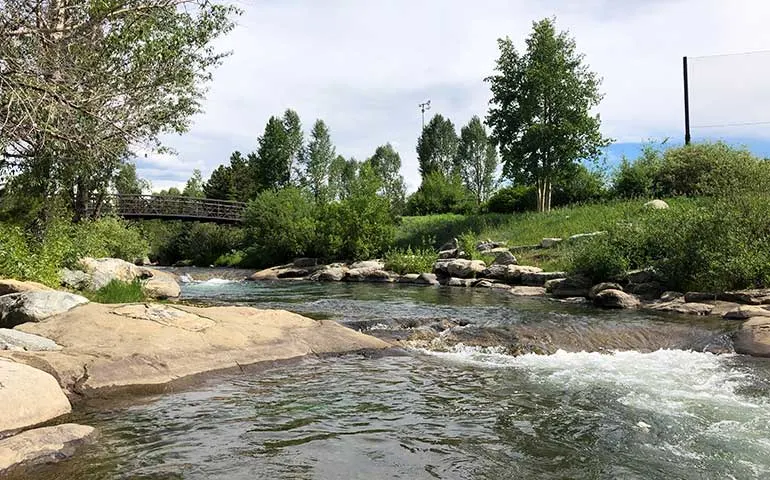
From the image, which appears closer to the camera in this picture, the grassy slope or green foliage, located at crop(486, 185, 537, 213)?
the grassy slope

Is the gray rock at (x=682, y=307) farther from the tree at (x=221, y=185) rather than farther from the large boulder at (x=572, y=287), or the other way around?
the tree at (x=221, y=185)

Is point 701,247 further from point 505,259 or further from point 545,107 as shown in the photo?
point 545,107

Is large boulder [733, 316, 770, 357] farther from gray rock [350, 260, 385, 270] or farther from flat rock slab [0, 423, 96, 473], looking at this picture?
gray rock [350, 260, 385, 270]

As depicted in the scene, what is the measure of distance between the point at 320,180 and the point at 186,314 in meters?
61.5

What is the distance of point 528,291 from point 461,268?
18.2 feet

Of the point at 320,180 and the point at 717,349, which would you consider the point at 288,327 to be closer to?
the point at 717,349

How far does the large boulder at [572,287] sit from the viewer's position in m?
19.8

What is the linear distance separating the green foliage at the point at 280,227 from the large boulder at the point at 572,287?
76.5 feet

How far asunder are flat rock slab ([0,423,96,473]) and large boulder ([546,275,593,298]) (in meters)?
16.7

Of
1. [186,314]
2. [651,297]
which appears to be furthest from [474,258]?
[186,314]

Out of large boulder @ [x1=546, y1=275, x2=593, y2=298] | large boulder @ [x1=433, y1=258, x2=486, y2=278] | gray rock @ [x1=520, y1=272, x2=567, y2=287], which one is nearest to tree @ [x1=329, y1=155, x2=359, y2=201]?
large boulder @ [x1=433, y1=258, x2=486, y2=278]

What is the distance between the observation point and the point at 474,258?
95.7 feet

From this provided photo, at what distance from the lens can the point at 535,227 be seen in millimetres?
31938

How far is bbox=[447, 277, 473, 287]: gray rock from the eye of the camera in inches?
984
